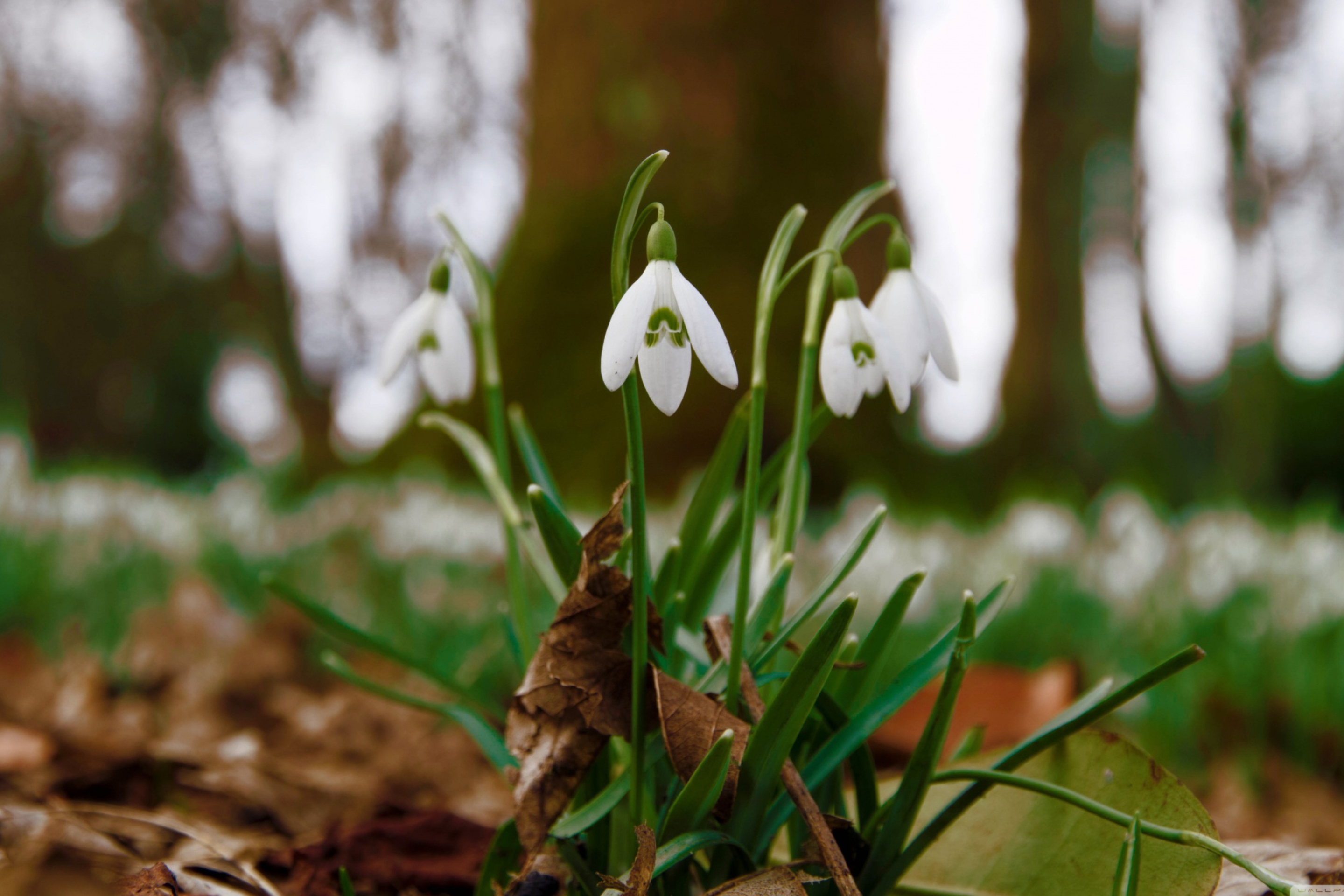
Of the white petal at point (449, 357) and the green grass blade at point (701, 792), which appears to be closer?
the green grass blade at point (701, 792)

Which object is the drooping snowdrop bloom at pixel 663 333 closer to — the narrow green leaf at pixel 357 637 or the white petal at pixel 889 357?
the white petal at pixel 889 357

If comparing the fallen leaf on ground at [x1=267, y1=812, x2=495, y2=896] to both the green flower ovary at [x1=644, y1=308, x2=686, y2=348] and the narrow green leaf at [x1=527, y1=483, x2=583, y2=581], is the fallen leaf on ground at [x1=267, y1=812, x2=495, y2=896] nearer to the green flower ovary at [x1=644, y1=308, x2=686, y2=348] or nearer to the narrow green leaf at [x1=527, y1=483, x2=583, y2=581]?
the narrow green leaf at [x1=527, y1=483, x2=583, y2=581]

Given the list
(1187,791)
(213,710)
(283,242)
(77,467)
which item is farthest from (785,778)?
(283,242)

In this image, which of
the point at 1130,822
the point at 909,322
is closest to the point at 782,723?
the point at 1130,822

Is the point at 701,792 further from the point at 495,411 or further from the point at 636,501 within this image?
the point at 495,411

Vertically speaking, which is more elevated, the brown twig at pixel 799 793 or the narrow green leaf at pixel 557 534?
the narrow green leaf at pixel 557 534

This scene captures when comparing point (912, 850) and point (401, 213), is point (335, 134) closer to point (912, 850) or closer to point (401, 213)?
point (401, 213)

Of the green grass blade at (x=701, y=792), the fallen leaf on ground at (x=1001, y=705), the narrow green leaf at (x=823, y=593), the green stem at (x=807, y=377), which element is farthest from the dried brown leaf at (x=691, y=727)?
the fallen leaf on ground at (x=1001, y=705)
